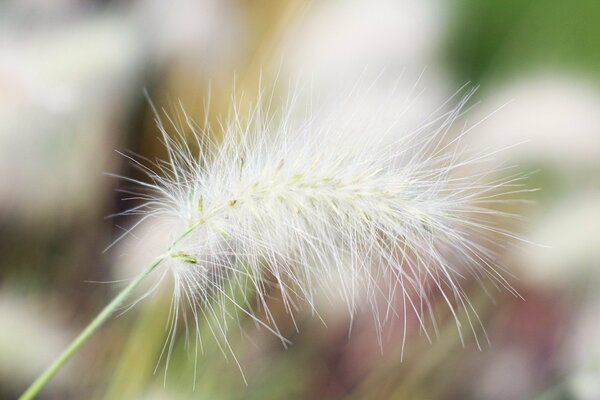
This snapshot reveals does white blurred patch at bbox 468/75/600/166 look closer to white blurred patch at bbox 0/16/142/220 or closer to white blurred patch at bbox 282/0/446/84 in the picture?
white blurred patch at bbox 282/0/446/84

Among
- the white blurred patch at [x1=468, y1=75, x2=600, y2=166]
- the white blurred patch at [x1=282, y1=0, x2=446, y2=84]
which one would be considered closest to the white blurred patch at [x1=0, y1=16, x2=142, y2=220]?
the white blurred patch at [x1=282, y1=0, x2=446, y2=84]

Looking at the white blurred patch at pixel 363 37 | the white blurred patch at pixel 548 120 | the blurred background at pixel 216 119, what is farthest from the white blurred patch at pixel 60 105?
the white blurred patch at pixel 548 120

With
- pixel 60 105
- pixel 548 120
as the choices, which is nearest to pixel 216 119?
pixel 60 105

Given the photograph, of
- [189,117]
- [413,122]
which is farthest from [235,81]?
[413,122]

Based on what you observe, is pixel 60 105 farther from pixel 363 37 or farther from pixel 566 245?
pixel 566 245

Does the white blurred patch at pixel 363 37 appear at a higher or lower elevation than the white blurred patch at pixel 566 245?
higher

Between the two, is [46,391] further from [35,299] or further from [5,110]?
[5,110]

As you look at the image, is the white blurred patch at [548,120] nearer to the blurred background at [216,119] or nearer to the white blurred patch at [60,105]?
the blurred background at [216,119]

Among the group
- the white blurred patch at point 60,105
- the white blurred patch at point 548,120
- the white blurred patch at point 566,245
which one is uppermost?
the white blurred patch at point 60,105
